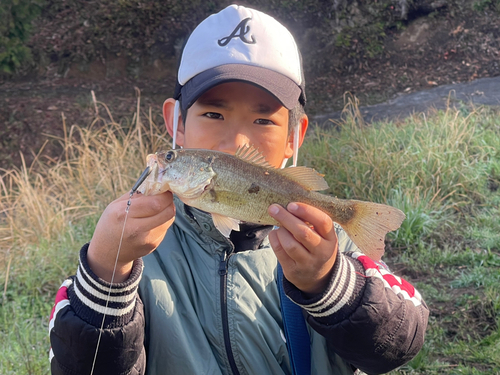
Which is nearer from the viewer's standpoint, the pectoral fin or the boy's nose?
the pectoral fin

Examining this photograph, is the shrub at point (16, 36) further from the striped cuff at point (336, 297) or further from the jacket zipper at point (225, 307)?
the striped cuff at point (336, 297)

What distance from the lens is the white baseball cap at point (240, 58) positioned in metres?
2.06

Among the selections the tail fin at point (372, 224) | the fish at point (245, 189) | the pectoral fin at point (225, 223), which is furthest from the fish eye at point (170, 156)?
the tail fin at point (372, 224)

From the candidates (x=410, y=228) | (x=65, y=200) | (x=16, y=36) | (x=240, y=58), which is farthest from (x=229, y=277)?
(x=16, y=36)

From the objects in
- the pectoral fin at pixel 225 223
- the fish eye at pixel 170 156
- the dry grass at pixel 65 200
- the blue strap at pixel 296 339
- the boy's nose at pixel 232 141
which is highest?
the fish eye at pixel 170 156

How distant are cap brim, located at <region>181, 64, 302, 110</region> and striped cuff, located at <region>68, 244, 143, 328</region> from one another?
789mm

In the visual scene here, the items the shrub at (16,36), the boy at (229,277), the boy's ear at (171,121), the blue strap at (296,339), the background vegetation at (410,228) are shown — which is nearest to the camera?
the boy at (229,277)

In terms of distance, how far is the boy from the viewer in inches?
67.4

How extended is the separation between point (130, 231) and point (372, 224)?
82 centimetres

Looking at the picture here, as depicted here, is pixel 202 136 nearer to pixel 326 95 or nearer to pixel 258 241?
pixel 258 241

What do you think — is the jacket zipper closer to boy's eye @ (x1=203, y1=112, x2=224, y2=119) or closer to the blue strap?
the blue strap

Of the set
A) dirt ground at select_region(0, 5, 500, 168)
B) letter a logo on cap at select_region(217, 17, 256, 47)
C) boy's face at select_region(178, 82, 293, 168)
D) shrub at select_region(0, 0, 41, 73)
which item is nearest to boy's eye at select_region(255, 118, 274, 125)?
boy's face at select_region(178, 82, 293, 168)

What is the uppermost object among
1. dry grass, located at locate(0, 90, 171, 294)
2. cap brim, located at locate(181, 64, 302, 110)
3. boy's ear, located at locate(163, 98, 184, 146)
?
cap brim, located at locate(181, 64, 302, 110)

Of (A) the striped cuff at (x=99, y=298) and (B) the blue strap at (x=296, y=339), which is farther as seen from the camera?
(B) the blue strap at (x=296, y=339)
